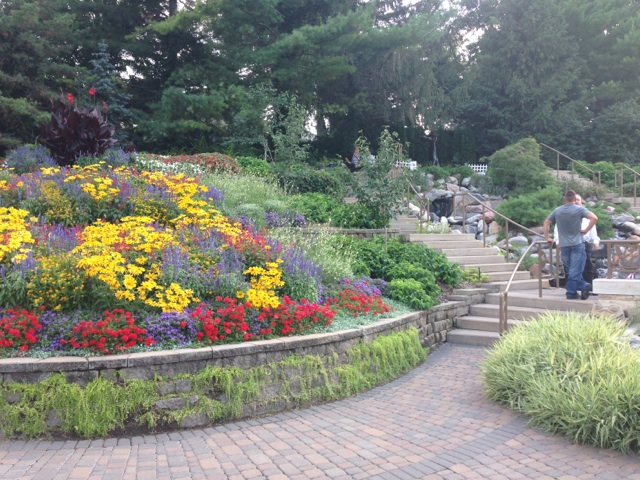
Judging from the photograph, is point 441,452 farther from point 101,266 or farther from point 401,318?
point 101,266

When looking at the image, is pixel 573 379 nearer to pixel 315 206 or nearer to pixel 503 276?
pixel 503 276

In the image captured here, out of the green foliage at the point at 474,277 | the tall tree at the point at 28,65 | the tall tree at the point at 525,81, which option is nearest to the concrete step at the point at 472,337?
the green foliage at the point at 474,277

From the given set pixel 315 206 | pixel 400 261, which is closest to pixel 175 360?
pixel 400 261

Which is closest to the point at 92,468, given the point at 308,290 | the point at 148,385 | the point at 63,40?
the point at 148,385

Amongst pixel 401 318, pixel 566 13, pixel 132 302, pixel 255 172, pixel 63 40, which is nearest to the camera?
pixel 132 302

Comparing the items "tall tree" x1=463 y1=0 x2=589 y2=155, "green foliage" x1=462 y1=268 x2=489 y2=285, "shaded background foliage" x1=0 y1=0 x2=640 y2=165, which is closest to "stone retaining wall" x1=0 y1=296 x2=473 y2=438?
"green foliage" x1=462 y1=268 x2=489 y2=285

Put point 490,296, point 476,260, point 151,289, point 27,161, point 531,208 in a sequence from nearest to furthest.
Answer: point 151,289
point 490,296
point 27,161
point 476,260
point 531,208

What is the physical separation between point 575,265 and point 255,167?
8131 mm

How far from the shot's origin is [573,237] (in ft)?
25.5

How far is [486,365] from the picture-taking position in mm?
5270

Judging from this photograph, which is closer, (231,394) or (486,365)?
(231,394)

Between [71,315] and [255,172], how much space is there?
8588 millimetres

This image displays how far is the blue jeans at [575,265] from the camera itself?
7754 mm

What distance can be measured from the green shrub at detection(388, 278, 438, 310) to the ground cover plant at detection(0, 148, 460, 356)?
1.18 feet
